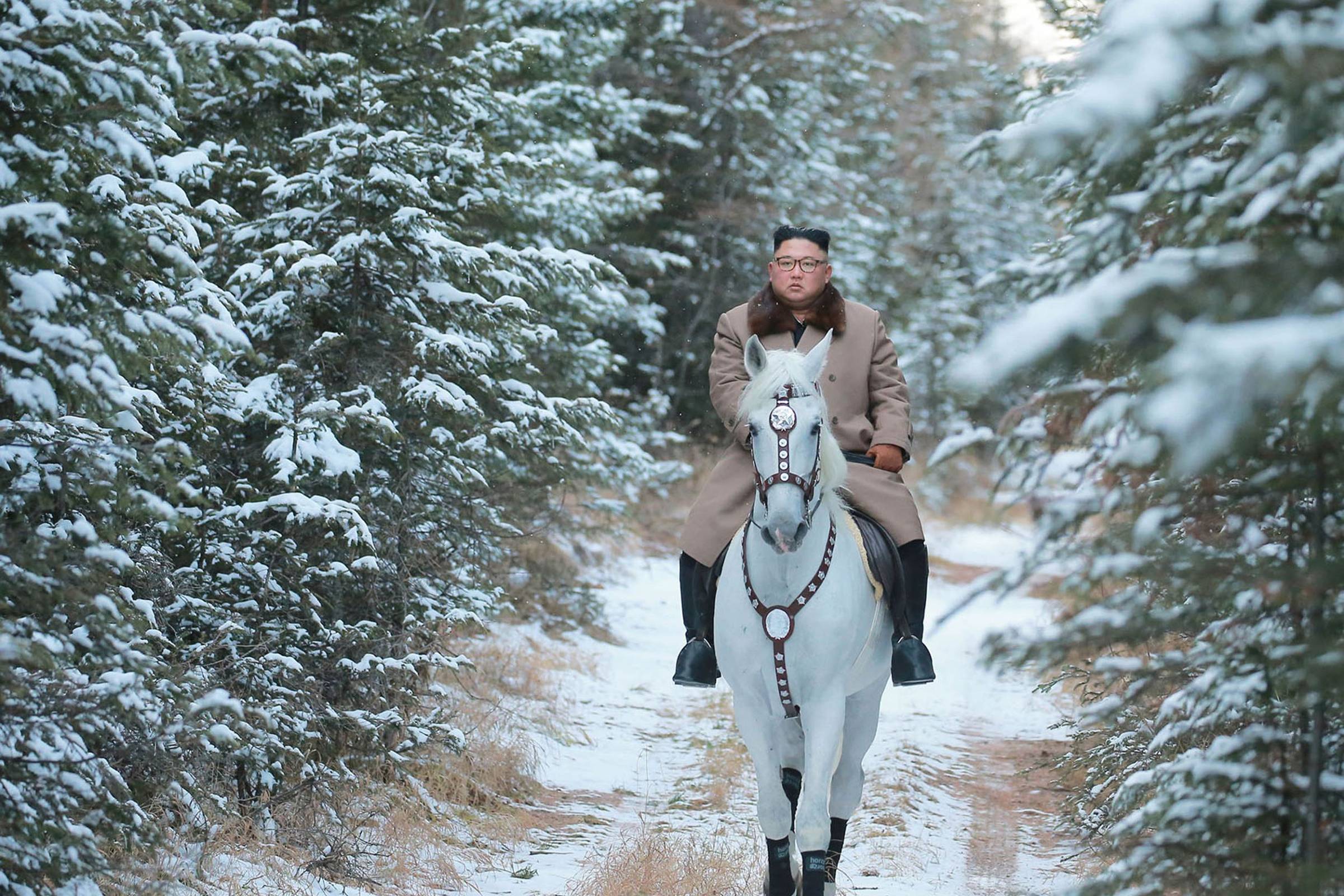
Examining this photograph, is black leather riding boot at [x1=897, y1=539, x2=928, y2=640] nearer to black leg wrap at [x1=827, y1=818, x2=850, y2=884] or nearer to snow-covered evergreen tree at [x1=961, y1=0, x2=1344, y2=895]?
black leg wrap at [x1=827, y1=818, x2=850, y2=884]

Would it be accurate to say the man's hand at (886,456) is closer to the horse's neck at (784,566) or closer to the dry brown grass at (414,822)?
the horse's neck at (784,566)

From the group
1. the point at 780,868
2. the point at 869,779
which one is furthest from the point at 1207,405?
the point at 869,779

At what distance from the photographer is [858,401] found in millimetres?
5840

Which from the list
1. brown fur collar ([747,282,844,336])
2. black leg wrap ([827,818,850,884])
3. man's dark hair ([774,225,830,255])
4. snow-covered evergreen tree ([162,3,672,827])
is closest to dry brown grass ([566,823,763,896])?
black leg wrap ([827,818,850,884])

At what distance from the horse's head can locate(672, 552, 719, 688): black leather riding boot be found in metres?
0.93

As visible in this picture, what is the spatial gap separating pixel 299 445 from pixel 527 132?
18.6ft

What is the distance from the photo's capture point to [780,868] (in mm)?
5129

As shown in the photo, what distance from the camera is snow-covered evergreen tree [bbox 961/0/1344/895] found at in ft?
6.43

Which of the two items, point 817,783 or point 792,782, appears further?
point 792,782

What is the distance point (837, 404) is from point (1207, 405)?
4067mm

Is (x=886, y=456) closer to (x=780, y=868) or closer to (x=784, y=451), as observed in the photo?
(x=784, y=451)

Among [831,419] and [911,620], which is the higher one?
[831,419]

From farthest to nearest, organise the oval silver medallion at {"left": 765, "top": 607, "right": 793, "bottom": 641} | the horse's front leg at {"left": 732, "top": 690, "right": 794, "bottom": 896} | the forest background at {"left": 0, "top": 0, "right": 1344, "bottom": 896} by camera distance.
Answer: the horse's front leg at {"left": 732, "top": 690, "right": 794, "bottom": 896}
the oval silver medallion at {"left": 765, "top": 607, "right": 793, "bottom": 641}
the forest background at {"left": 0, "top": 0, "right": 1344, "bottom": 896}

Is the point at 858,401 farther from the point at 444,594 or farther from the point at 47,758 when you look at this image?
the point at 47,758
